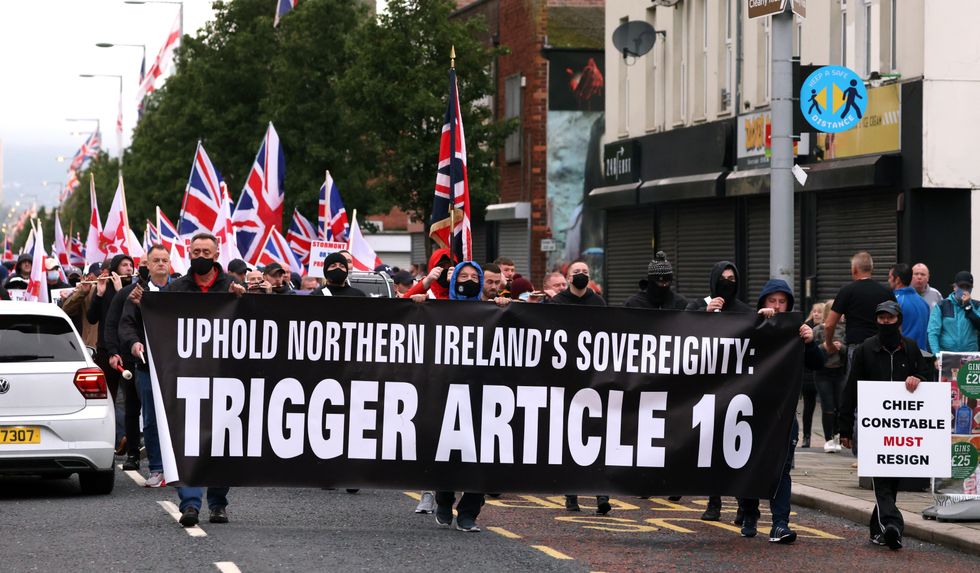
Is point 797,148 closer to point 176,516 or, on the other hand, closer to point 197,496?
point 176,516

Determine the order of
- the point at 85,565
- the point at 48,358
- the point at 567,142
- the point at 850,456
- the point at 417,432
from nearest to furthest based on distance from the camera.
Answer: the point at 85,565 < the point at 417,432 < the point at 48,358 < the point at 850,456 < the point at 567,142

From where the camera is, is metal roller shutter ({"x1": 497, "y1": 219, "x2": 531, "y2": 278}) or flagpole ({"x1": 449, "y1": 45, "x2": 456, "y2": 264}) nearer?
flagpole ({"x1": 449, "y1": 45, "x2": 456, "y2": 264})

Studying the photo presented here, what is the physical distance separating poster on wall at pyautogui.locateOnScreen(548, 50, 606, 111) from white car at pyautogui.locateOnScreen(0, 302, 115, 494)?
1163 inches

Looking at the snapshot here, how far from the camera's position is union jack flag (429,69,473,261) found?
1631cm

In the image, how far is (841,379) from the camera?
18688mm

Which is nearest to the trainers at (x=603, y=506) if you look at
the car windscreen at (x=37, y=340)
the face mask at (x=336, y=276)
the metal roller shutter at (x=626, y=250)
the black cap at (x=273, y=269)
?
the face mask at (x=336, y=276)

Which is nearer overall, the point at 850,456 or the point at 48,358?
the point at 48,358

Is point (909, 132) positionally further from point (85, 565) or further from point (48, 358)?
point (85, 565)

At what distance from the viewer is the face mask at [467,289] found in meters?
12.5

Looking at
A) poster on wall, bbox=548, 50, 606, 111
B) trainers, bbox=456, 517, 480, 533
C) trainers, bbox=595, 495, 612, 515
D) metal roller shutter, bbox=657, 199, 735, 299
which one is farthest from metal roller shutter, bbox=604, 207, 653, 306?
trainers, bbox=456, 517, 480, 533

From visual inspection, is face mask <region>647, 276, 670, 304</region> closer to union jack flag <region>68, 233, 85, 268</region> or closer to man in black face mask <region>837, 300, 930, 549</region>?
man in black face mask <region>837, 300, 930, 549</region>

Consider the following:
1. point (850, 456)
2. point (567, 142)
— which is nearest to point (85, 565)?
point (850, 456)

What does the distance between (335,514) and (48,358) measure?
106 inches

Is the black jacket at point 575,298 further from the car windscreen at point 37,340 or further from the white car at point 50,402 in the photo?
the car windscreen at point 37,340
